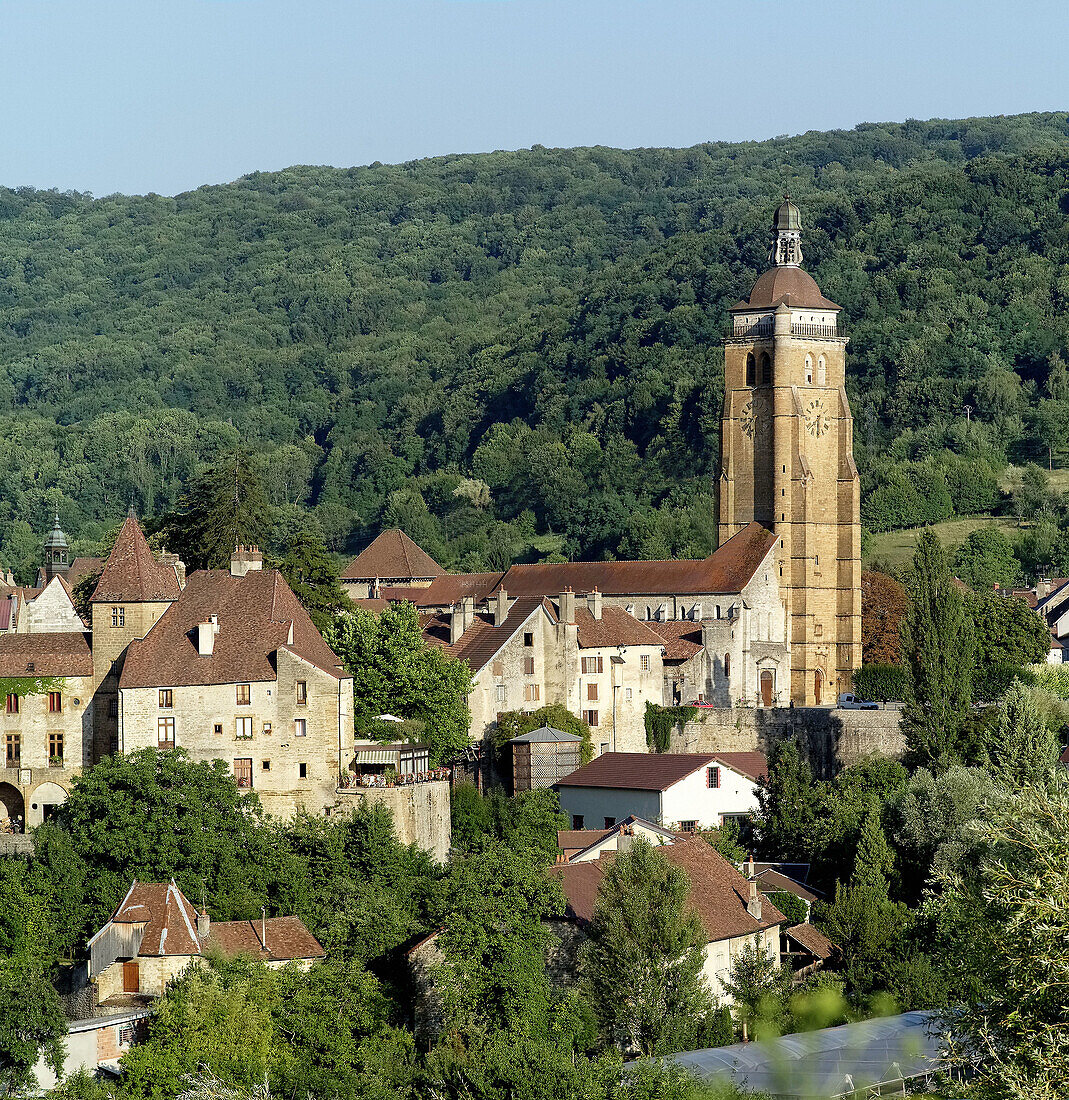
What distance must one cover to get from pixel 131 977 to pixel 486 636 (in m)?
25.4

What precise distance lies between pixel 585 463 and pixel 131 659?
9895 cm

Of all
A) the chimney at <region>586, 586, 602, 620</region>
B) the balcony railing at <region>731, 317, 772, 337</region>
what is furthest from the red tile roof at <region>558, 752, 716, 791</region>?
the balcony railing at <region>731, 317, 772, 337</region>

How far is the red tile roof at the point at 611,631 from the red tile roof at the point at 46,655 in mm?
18161

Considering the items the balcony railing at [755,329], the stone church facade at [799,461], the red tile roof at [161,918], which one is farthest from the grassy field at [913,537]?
the red tile roof at [161,918]

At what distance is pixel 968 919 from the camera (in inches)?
1394

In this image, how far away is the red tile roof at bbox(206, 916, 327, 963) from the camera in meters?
48.6

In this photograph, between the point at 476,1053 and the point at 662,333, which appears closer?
the point at 476,1053

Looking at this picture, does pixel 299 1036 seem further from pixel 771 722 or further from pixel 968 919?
pixel 771 722

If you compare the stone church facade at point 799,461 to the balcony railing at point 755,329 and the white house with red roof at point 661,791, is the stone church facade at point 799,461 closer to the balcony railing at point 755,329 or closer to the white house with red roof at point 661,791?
the balcony railing at point 755,329

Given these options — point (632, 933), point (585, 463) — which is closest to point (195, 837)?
point (632, 933)

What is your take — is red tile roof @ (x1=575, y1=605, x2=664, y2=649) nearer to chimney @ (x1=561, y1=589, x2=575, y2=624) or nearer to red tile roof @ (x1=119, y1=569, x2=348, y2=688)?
chimney @ (x1=561, y1=589, x2=575, y2=624)

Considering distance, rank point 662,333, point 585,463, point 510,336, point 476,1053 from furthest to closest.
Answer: point 510,336
point 662,333
point 585,463
point 476,1053

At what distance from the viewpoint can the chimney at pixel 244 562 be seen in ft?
208

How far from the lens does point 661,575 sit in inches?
3457
